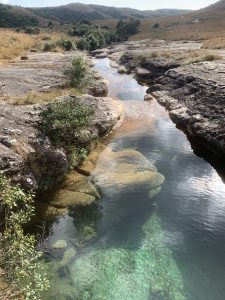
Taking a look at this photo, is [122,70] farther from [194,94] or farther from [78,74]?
[194,94]

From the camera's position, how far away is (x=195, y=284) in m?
18.7

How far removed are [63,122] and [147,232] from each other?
10929 mm

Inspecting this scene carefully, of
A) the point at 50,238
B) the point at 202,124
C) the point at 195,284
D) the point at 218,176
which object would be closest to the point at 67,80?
the point at 202,124

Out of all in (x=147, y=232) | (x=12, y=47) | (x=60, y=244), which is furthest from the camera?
(x=12, y=47)

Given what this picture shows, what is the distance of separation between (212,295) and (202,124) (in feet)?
69.2

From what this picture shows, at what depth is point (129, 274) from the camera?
19078 millimetres

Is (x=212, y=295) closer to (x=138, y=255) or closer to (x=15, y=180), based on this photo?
(x=138, y=255)

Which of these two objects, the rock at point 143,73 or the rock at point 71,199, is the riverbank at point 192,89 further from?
the rock at point 71,199

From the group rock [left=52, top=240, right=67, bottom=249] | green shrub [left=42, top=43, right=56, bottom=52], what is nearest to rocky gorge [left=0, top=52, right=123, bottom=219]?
rock [left=52, top=240, right=67, bottom=249]

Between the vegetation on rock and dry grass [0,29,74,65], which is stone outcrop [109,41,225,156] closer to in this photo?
dry grass [0,29,74,65]

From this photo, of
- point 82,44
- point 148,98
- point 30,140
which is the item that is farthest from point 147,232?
point 82,44

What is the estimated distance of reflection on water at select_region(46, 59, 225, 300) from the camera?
60.2ft

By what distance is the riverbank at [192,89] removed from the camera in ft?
116

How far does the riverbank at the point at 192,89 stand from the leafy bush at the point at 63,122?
11.6m
